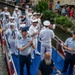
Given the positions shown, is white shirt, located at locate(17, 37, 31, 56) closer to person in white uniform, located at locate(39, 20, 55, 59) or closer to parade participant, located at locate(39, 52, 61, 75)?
person in white uniform, located at locate(39, 20, 55, 59)

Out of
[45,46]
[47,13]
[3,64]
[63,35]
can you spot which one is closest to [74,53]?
[45,46]

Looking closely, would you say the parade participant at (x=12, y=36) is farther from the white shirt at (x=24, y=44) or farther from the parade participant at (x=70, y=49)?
the parade participant at (x=70, y=49)

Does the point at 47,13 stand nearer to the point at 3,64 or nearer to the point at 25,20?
the point at 25,20

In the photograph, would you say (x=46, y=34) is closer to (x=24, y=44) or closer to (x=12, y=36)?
(x=24, y=44)

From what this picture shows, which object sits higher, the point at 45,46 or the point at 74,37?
the point at 74,37

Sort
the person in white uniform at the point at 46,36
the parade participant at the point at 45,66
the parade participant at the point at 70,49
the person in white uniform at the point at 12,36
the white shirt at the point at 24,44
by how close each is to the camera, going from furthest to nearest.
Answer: the person in white uniform at the point at 12,36 < the person in white uniform at the point at 46,36 < the parade participant at the point at 70,49 < the white shirt at the point at 24,44 < the parade participant at the point at 45,66

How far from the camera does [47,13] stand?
2498 cm

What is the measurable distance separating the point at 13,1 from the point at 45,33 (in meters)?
30.1

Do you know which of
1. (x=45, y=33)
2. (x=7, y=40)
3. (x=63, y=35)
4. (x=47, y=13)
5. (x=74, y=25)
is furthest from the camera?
(x=47, y=13)

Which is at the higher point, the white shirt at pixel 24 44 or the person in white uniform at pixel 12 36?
the white shirt at pixel 24 44

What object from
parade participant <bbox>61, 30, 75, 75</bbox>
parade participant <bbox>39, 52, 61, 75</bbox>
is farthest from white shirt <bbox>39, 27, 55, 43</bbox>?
parade participant <bbox>39, 52, 61, 75</bbox>

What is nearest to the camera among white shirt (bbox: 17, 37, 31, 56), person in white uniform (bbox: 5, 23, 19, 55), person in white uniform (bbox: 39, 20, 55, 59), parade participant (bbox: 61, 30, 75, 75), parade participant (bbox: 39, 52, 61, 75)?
parade participant (bbox: 39, 52, 61, 75)

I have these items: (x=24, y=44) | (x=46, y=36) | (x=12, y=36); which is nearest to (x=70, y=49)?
(x=46, y=36)

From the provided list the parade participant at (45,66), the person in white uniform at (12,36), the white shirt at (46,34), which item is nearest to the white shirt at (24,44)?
the white shirt at (46,34)
